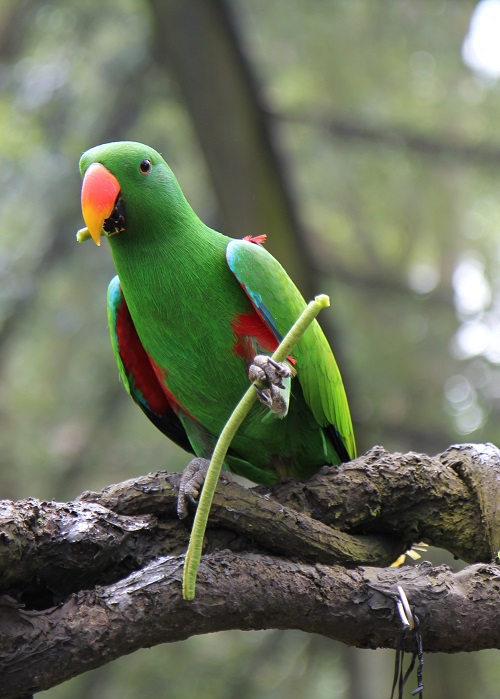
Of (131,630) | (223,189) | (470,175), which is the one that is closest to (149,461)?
(223,189)

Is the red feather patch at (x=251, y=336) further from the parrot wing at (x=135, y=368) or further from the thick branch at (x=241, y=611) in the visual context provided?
the thick branch at (x=241, y=611)

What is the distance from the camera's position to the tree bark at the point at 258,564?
156 cm

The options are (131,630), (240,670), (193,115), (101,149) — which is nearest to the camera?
(131,630)

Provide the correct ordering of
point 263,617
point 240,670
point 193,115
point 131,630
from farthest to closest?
1. point 240,670
2. point 193,115
3. point 263,617
4. point 131,630

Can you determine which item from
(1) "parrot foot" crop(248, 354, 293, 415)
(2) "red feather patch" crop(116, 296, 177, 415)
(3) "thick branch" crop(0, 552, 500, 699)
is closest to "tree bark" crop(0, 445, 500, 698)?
(3) "thick branch" crop(0, 552, 500, 699)

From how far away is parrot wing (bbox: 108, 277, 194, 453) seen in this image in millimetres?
2477

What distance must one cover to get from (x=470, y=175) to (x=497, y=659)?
360cm

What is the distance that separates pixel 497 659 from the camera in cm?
596

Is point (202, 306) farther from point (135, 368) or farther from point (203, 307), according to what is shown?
point (135, 368)

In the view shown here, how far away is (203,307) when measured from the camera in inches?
88.7

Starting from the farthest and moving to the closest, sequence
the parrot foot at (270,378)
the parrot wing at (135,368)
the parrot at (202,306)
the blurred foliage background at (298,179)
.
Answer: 1. the blurred foliage background at (298,179)
2. the parrot wing at (135,368)
3. the parrot at (202,306)
4. the parrot foot at (270,378)

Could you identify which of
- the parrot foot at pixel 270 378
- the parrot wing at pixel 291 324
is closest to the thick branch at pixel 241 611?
the parrot foot at pixel 270 378

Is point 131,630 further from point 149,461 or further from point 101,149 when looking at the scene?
point 149,461

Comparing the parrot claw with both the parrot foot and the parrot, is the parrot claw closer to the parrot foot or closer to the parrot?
the parrot
